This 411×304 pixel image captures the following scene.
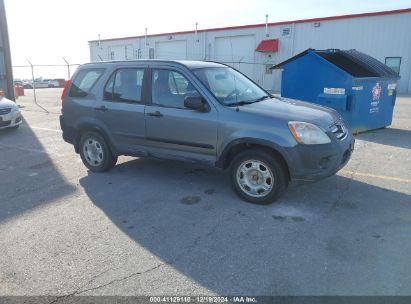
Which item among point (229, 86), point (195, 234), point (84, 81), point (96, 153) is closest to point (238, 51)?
point (84, 81)

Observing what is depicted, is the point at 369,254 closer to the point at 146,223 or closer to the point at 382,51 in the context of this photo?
the point at 146,223

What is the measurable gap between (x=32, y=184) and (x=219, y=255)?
3496 millimetres

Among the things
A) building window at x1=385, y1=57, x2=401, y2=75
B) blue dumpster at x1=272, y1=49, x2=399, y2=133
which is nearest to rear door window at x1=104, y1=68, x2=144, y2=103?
blue dumpster at x1=272, y1=49, x2=399, y2=133

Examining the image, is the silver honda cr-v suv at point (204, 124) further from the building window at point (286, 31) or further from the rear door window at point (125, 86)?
the building window at point (286, 31)

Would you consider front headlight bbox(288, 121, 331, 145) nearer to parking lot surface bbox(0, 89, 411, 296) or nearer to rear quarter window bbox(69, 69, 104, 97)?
parking lot surface bbox(0, 89, 411, 296)

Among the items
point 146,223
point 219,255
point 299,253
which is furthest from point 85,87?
point 299,253

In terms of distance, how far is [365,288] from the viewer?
9.27 ft

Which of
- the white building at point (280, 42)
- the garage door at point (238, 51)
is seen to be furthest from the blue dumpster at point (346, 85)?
the garage door at point (238, 51)

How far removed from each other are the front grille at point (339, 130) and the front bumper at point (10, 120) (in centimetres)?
842

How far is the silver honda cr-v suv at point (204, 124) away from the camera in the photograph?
166 inches

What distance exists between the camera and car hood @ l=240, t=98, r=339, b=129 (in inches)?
168

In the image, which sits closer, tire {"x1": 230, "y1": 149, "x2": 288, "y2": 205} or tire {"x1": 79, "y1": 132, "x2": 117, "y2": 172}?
tire {"x1": 230, "y1": 149, "x2": 288, "y2": 205}

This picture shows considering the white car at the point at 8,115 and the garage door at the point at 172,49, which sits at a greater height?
the garage door at the point at 172,49

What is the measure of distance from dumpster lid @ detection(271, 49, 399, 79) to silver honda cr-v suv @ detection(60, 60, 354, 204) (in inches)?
175
